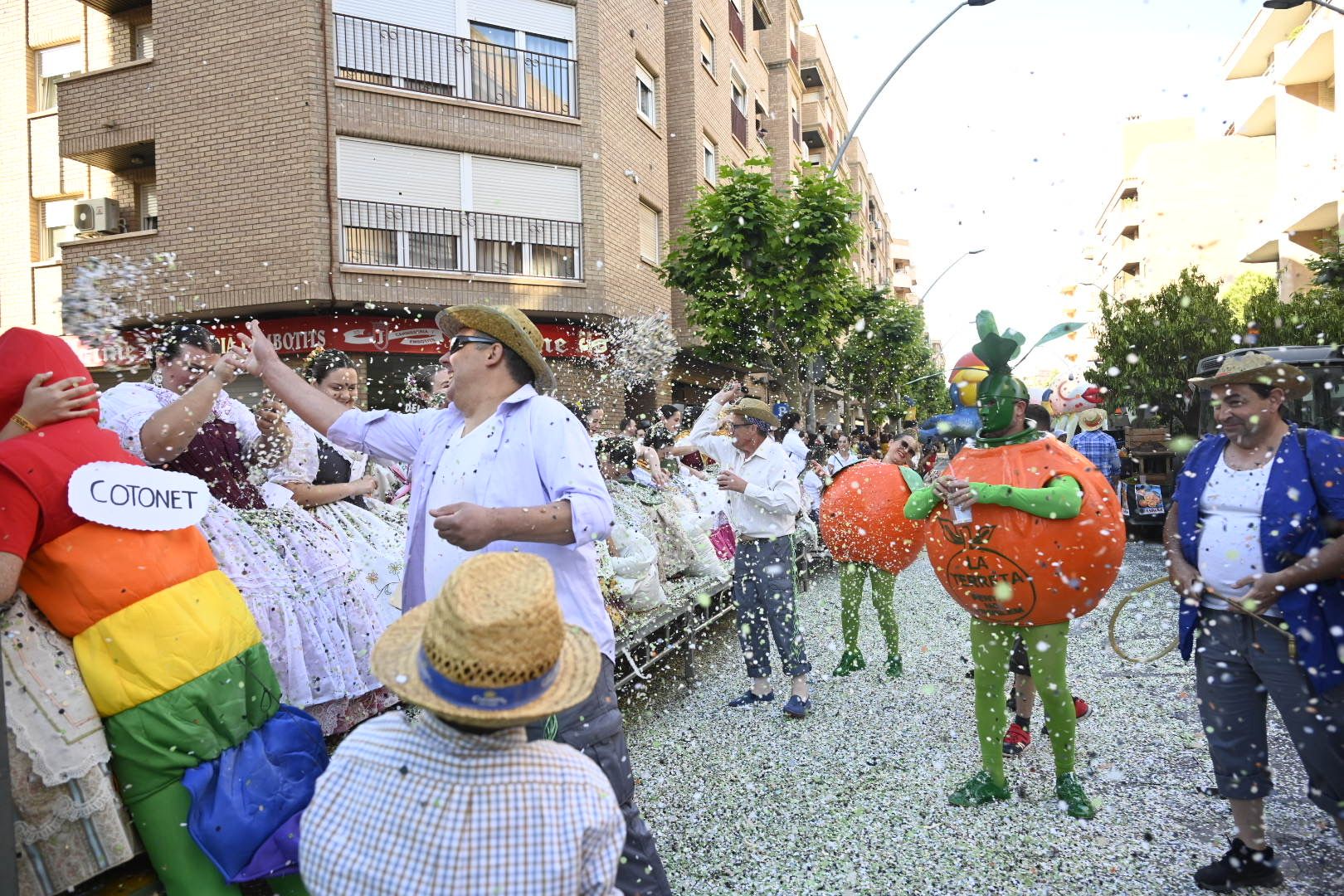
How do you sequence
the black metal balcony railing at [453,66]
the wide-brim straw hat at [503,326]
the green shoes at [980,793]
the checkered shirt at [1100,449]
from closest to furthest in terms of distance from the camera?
the wide-brim straw hat at [503,326] → the green shoes at [980,793] → the checkered shirt at [1100,449] → the black metal balcony railing at [453,66]

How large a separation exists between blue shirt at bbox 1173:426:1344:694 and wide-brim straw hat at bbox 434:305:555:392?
8.24ft

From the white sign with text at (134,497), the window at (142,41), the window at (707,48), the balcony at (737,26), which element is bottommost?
the white sign with text at (134,497)

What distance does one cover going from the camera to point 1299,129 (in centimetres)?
2289

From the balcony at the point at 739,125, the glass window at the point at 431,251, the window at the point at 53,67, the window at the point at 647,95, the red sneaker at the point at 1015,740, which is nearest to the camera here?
the red sneaker at the point at 1015,740

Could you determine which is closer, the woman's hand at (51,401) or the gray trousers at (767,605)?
the woman's hand at (51,401)

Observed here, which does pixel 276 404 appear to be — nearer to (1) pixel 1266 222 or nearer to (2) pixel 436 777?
(2) pixel 436 777

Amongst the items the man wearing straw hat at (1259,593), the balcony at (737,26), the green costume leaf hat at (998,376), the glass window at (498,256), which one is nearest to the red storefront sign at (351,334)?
the glass window at (498,256)

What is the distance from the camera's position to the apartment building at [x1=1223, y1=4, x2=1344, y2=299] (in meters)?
20.1

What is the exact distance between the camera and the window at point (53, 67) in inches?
Answer: 661

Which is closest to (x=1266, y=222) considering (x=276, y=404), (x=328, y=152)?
(x=328, y=152)

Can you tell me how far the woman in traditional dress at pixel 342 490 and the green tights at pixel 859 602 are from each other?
128 inches

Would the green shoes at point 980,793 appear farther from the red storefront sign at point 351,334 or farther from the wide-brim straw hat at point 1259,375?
the red storefront sign at point 351,334

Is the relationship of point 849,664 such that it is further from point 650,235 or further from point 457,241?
point 650,235

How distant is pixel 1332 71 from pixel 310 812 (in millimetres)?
27570
